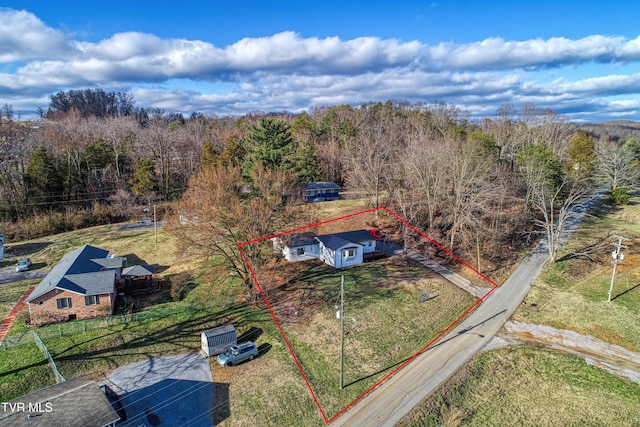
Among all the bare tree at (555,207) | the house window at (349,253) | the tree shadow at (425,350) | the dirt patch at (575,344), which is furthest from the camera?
the bare tree at (555,207)

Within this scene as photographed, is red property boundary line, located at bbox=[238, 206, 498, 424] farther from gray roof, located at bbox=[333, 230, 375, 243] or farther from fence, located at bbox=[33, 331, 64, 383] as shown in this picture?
fence, located at bbox=[33, 331, 64, 383]

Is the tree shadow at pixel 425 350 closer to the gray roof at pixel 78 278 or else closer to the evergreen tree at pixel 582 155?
the gray roof at pixel 78 278

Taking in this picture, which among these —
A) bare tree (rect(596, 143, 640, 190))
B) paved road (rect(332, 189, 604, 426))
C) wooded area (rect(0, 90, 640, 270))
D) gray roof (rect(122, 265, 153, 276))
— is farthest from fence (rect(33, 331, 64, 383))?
bare tree (rect(596, 143, 640, 190))

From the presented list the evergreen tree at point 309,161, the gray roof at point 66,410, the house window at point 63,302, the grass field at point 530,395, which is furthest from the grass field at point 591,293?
the evergreen tree at point 309,161

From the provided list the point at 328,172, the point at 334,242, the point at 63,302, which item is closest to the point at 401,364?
the point at 334,242

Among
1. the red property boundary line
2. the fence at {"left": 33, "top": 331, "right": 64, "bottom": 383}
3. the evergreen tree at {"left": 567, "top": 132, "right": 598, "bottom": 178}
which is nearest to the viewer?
the red property boundary line

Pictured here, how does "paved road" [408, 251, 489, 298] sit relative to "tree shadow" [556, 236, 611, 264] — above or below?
below

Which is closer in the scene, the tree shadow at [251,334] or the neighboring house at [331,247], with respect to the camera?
the tree shadow at [251,334]
